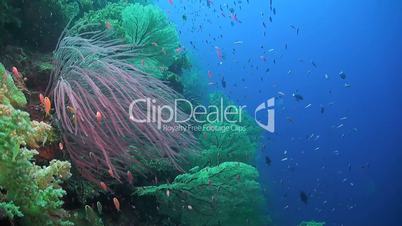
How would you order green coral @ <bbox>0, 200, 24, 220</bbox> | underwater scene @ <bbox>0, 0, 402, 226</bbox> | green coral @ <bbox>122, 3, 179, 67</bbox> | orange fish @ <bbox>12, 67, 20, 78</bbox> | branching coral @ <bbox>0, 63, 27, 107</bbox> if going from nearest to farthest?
green coral @ <bbox>0, 200, 24, 220</bbox> < underwater scene @ <bbox>0, 0, 402, 226</bbox> < branching coral @ <bbox>0, 63, 27, 107</bbox> < orange fish @ <bbox>12, 67, 20, 78</bbox> < green coral @ <bbox>122, 3, 179, 67</bbox>

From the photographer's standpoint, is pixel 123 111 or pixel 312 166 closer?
pixel 123 111

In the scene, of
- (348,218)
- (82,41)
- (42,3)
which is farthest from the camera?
(348,218)

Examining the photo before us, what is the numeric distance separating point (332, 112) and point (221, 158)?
199 feet

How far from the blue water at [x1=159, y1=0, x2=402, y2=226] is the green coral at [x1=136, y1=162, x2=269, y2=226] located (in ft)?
77.6

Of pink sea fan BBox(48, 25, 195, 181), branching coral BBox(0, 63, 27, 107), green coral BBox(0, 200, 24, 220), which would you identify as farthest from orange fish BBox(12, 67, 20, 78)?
green coral BBox(0, 200, 24, 220)

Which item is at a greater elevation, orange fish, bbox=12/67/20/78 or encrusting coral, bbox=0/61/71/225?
orange fish, bbox=12/67/20/78

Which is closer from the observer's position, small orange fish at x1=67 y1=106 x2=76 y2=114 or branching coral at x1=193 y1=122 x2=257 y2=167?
small orange fish at x1=67 y1=106 x2=76 y2=114

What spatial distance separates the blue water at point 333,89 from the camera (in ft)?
127

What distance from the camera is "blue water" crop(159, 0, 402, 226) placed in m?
38.7

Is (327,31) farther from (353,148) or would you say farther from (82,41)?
(82,41)

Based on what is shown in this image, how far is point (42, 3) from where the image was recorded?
4.62 m

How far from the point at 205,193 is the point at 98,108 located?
86.1 inches

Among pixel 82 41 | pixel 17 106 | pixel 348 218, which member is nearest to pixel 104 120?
pixel 17 106

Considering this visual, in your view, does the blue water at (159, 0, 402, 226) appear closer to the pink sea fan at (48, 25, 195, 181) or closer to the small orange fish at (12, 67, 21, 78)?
the pink sea fan at (48, 25, 195, 181)
